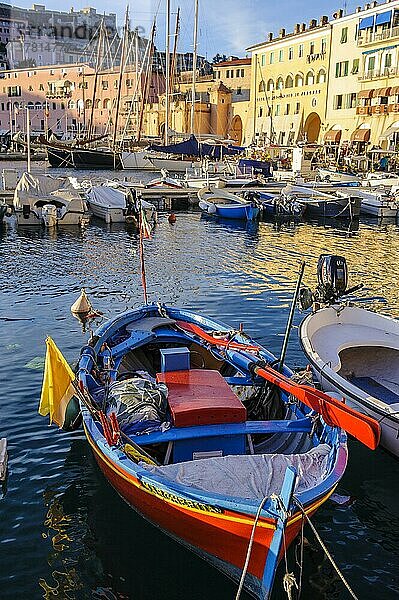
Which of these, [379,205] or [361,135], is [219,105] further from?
[379,205]

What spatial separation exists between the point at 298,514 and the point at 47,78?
360ft

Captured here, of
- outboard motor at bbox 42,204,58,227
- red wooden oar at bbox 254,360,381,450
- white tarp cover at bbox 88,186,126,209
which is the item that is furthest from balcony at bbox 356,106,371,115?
red wooden oar at bbox 254,360,381,450

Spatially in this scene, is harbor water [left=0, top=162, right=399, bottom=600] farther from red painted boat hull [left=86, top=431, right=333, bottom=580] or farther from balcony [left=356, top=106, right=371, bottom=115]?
balcony [left=356, top=106, right=371, bottom=115]

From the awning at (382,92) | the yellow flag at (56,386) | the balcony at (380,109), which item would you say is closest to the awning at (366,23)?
the awning at (382,92)

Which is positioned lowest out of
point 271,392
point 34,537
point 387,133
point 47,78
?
point 34,537

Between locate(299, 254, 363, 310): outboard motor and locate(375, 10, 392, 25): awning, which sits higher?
locate(375, 10, 392, 25): awning

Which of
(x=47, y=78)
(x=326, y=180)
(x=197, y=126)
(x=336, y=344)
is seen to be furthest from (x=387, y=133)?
(x=47, y=78)

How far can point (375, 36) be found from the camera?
56.8 meters

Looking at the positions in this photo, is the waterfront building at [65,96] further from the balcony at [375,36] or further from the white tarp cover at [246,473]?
the white tarp cover at [246,473]

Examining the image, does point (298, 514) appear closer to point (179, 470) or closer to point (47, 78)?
point (179, 470)

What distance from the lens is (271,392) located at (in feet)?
29.1

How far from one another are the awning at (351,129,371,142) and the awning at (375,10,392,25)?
9753 millimetres

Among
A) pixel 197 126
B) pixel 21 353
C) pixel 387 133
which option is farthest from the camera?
pixel 197 126

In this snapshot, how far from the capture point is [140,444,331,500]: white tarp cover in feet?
20.2
